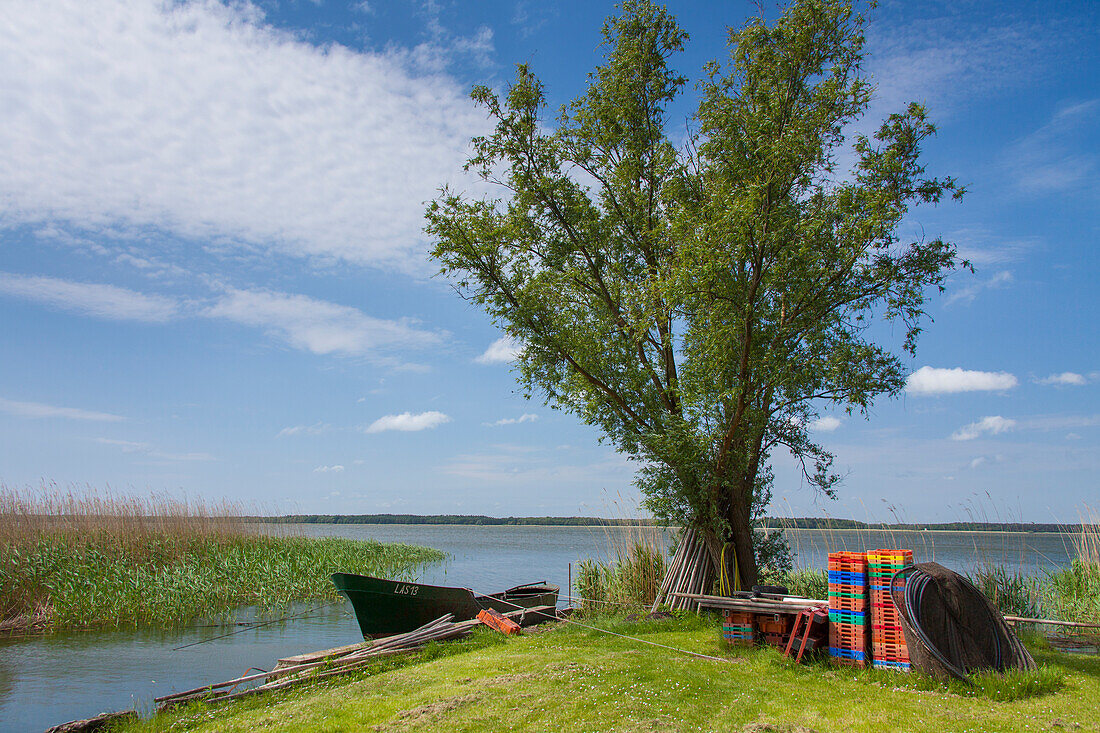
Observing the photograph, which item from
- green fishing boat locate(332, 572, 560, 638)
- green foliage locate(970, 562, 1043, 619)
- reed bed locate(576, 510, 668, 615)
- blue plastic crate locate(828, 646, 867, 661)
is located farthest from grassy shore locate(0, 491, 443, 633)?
green foliage locate(970, 562, 1043, 619)

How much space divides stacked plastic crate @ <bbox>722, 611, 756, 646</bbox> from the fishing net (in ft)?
6.19

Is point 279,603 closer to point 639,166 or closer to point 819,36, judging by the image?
point 639,166

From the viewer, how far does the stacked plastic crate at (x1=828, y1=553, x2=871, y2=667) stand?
718cm

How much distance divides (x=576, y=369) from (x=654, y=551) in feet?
14.5

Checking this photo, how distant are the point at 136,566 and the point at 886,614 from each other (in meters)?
17.0

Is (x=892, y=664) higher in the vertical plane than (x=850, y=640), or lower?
lower

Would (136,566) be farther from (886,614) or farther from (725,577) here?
(886,614)

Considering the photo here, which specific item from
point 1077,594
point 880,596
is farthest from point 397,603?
point 1077,594

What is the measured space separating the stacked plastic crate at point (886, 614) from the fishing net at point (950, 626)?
0.34ft

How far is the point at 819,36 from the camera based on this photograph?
11.7 meters

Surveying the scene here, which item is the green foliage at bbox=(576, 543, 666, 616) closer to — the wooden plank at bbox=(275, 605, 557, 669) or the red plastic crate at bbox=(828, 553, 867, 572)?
the wooden plank at bbox=(275, 605, 557, 669)

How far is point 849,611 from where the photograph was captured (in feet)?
23.9

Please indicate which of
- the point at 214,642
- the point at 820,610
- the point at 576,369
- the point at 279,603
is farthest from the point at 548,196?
the point at 279,603

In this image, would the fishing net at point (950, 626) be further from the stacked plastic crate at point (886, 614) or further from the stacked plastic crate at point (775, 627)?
the stacked plastic crate at point (775, 627)
